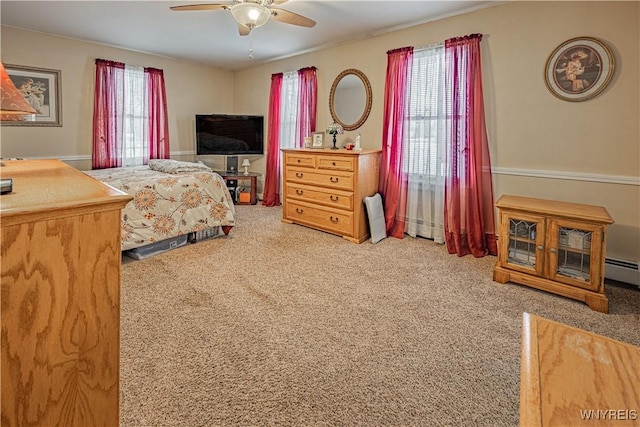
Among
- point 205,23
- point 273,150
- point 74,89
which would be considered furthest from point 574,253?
point 74,89

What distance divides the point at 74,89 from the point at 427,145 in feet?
15.1

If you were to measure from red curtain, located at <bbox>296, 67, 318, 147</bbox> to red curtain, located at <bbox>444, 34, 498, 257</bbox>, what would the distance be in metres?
2.00

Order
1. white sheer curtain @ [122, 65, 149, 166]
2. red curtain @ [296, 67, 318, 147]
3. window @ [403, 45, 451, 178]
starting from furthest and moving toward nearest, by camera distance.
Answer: white sheer curtain @ [122, 65, 149, 166], red curtain @ [296, 67, 318, 147], window @ [403, 45, 451, 178]

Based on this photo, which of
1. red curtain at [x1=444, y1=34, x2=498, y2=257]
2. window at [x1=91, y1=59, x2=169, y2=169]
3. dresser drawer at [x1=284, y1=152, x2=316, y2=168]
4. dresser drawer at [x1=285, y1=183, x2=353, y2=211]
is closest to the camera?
red curtain at [x1=444, y1=34, x2=498, y2=257]

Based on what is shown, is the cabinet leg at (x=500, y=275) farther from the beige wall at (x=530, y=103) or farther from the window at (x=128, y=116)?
the window at (x=128, y=116)

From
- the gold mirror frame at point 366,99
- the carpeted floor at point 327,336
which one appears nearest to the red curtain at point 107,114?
the carpeted floor at point 327,336

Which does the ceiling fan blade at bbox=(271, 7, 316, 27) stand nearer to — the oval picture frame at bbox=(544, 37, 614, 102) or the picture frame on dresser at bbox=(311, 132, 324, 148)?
the picture frame on dresser at bbox=(311, 132, 324, 148)

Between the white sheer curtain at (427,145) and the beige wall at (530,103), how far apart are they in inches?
12.4

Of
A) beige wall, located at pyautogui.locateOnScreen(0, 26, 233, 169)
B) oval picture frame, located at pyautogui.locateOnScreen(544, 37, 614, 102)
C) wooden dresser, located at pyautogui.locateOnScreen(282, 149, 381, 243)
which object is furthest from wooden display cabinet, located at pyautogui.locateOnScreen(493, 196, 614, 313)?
beige wall, located at pyautogui.locateOnScreen(0, 26, 233, 169)

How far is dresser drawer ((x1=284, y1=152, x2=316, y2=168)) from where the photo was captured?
434 centimetres

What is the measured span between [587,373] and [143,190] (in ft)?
11.2

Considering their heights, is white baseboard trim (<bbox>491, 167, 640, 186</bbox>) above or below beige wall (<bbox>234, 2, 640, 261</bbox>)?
below

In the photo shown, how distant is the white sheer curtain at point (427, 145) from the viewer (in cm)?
382

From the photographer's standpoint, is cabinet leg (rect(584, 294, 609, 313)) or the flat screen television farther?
the flat screen television
